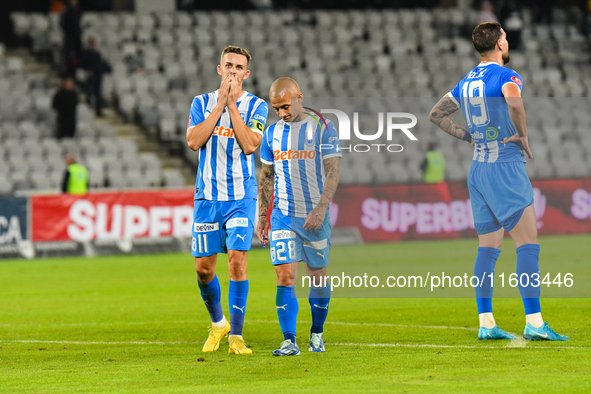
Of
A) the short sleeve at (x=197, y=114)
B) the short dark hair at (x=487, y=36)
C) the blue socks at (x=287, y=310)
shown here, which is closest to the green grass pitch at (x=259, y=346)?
the blue socks at (x=287, y=310)

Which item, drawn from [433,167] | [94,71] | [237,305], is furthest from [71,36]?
[237,305]

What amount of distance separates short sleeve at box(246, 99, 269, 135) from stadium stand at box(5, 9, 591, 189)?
11950 millimetres

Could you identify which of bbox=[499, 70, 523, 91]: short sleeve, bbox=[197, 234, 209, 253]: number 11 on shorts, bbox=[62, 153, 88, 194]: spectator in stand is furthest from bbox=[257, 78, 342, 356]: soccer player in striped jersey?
bbox=[62, 153, 88, 194]: spectator in stand

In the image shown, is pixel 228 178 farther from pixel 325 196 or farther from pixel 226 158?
pixel 325 196

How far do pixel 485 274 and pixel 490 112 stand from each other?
1.18 metres

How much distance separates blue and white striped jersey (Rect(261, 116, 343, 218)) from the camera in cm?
602

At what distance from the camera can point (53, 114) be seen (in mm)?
19719

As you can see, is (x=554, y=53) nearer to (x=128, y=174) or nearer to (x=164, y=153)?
(x=164, y=153)

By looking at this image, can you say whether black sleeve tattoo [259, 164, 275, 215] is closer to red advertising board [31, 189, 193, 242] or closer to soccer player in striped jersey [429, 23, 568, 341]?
soccer player in striped jersey [429, 23, 568, 341]

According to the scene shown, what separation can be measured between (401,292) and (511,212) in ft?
14.0

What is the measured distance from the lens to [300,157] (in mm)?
6059

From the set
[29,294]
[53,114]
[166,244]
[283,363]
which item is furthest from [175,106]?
[283,363]

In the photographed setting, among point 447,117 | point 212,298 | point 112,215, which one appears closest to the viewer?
point 212,298

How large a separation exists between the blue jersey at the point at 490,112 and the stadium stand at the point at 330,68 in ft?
40.9
